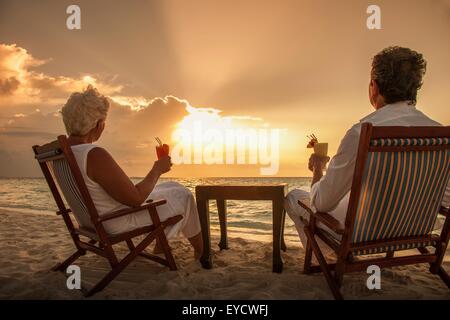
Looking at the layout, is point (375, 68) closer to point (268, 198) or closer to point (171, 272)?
point (268, 198)

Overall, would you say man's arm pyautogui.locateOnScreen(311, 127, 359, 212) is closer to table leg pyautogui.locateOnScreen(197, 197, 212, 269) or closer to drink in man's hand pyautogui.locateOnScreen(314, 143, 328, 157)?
drink in man's hand pyautogui.locateOnScreen(314, 143, 328, 157)

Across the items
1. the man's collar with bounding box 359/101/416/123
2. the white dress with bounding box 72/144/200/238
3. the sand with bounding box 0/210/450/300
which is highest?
the man's collar with bounding box 359/101/416/123

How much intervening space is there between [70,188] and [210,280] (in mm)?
1503

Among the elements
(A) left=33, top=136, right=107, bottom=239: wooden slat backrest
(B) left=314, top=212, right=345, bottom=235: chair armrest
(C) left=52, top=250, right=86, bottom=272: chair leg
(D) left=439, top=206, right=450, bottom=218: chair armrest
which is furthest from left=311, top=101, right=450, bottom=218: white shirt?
(C) left=52, top=250, right=86, bottom=272: chair leg

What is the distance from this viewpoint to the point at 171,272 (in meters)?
3.30

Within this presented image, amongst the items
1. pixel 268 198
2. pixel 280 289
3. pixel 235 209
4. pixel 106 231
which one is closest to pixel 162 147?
pixel 106 231

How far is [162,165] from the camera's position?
10.5 feet

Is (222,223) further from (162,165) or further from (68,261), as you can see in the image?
(68,261)

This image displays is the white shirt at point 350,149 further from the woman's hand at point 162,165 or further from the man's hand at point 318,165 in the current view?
the woman's hand at point 162,165

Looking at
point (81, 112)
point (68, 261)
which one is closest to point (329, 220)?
point (81, 112)

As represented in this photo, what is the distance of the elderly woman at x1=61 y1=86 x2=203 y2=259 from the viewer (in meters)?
2.74

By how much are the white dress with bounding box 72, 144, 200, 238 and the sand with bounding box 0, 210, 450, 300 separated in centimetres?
46

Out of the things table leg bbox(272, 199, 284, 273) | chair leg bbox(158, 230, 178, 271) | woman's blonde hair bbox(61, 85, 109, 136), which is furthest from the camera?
table leg bbox(272, 199, 284, 273)

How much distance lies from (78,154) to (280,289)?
79.9 inches
